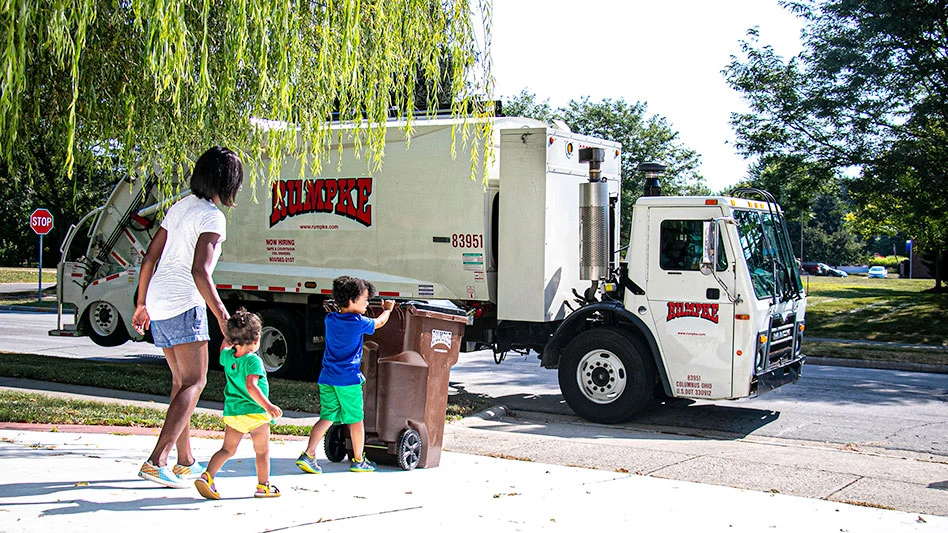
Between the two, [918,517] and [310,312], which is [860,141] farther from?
[918,517]

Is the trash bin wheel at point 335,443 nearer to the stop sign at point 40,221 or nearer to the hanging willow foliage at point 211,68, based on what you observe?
the hanging willow foliage at point 211,68

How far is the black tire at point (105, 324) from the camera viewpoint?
46.9 feet

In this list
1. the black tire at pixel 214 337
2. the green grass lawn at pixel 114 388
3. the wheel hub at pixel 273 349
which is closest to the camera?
the green grass lawn at pixel 114 388

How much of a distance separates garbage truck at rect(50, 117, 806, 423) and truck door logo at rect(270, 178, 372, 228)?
21 mm

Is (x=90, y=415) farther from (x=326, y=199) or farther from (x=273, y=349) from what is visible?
(x=326, y=199)

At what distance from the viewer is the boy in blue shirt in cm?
638

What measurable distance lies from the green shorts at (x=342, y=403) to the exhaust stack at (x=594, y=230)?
4.62 m

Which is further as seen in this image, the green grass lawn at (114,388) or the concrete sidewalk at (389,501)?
the green grass lawn at (114,388)

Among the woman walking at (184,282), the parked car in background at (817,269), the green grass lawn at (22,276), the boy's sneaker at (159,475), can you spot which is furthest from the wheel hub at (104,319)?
the parked car in background at (817,269)

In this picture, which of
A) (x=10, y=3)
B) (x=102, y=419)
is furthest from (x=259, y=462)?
(x=102, y=419)

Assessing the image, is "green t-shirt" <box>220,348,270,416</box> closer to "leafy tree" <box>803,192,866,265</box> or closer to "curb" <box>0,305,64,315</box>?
"curb" <box>0,305,64,315</box>

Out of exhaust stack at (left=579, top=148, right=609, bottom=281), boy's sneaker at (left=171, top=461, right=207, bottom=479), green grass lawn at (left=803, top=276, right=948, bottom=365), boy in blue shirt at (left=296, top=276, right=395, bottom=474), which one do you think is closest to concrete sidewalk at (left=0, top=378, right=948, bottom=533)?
boy's sneaker at (left=171, top=461, right=207, bottom=479)

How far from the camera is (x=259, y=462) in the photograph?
5.62 m

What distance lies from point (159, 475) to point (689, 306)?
6.08 metres
